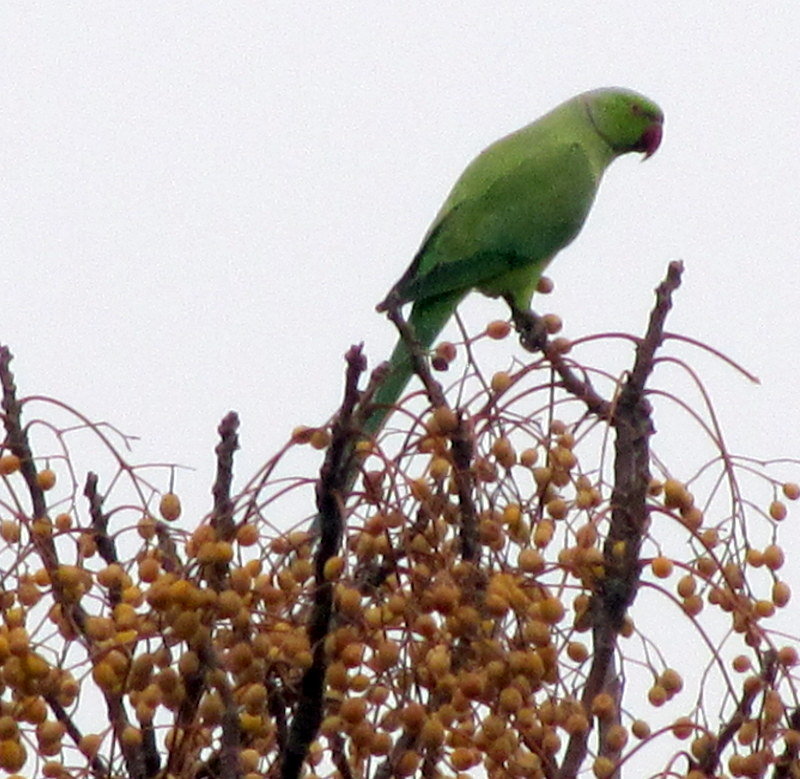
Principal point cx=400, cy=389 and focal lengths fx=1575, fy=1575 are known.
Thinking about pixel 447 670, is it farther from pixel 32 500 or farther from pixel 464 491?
pixel 32 500

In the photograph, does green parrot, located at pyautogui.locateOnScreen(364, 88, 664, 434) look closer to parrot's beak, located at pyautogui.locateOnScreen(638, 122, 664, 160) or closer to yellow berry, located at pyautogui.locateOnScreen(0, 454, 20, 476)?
parrot's beak, located at pyautogui.locateOnScreen(638, 122, 664, 160)

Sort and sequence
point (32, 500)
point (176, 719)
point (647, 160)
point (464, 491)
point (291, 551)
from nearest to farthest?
point (176, 719), point (291, 551), point (464, 491), point (32, 500), point (647, 160)

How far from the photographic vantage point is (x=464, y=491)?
5.78 ft

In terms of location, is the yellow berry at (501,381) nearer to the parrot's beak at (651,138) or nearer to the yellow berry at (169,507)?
the yellow berry at (169,507)

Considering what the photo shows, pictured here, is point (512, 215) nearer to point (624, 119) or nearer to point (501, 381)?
point (624, 119)

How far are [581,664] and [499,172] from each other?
303 cm

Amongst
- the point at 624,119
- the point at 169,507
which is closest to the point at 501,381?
the point at 169,507

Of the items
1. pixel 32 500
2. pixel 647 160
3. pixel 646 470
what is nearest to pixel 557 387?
pixel 646 470

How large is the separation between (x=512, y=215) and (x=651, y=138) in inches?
39.2

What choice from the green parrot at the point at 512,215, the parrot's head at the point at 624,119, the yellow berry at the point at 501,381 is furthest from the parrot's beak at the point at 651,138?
the yellow berry at the point at 501,381

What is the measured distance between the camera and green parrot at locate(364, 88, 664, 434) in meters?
4.27

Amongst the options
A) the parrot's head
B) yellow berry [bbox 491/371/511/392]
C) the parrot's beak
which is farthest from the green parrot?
yellow berry [bbox 491/371/511/392]

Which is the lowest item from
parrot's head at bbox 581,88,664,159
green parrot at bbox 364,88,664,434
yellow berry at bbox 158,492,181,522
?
yellow berry at bbox 158,492,181,522

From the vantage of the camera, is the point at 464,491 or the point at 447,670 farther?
the point at 464,491
